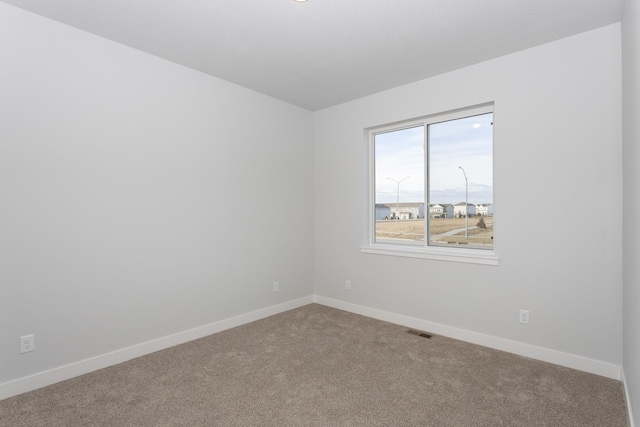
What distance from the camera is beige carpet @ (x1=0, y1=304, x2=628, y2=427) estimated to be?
81.1 inches

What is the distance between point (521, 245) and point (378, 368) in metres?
1.62

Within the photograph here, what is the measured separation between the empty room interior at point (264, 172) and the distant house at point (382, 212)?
0.95 feet

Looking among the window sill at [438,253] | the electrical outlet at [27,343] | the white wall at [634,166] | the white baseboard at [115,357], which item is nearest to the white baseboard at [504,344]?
the white wall at [634,166]

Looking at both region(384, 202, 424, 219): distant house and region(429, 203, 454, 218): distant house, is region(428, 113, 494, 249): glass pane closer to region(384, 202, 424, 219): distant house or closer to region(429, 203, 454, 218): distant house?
region(429, 203, 454, 218): distant house

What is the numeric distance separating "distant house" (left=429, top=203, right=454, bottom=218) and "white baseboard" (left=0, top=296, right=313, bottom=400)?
2.20m

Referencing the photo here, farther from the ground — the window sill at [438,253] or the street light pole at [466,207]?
the street light pole at [466,207]

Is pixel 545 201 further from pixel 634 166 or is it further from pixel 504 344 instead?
pixel 504 344

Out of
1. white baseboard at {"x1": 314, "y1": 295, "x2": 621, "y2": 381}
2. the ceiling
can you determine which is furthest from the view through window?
white baseboard at {"x1": 314, "y1": 295, "x2": 621, "y2": 381}

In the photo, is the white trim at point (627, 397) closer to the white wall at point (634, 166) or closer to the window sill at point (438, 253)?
the white wall at point (634, 166)

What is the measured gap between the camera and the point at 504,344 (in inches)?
119

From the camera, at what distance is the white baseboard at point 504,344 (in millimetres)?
2586

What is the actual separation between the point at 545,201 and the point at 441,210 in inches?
41.0

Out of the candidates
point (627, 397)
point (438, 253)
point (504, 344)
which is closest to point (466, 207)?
point (438, 253)

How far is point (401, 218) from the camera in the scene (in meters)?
4.07
